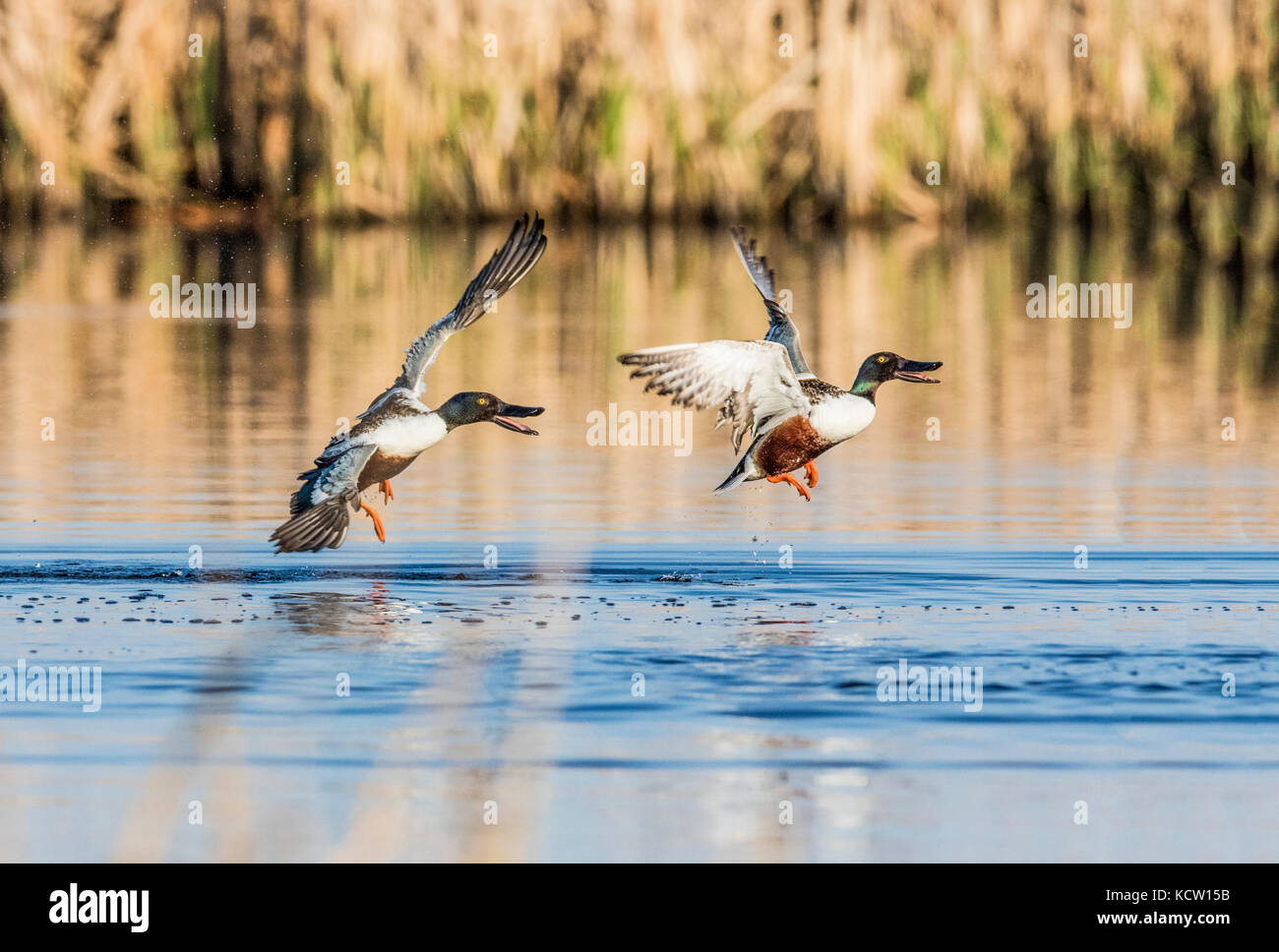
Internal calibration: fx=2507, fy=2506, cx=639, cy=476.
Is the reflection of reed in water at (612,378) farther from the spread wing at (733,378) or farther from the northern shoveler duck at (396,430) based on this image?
the spread wing at (733,378)

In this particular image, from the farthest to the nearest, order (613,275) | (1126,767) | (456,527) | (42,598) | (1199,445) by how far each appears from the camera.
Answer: (613,275), (1199,445), (456,527), (42,598), (1126,767)

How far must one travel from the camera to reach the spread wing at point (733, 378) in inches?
324

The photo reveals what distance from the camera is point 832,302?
19328mm

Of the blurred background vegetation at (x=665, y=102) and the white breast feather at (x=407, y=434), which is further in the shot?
the blurred background vegetation at (x=665, y=102)

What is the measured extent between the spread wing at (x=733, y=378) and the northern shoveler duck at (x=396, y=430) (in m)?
0.57

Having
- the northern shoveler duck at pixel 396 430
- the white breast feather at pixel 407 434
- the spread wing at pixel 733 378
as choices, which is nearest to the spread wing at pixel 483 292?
the northern shoveler duck at pixel 396 430

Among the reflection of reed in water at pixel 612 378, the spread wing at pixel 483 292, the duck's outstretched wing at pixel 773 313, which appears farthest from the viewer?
the reflection of reed in water at pixel 612 378

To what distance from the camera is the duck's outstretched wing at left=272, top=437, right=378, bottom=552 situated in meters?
8.38

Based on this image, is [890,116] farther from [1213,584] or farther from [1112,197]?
[1213,584]

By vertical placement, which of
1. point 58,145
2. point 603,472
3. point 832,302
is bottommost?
point 603,472

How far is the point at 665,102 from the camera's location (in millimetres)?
24266

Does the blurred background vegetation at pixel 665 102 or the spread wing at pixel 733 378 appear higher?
the blurred background vegetation at pixel 665 102

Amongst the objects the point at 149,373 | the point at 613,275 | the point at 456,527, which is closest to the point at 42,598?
the point at 456,527

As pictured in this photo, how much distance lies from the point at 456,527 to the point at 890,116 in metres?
15.5
